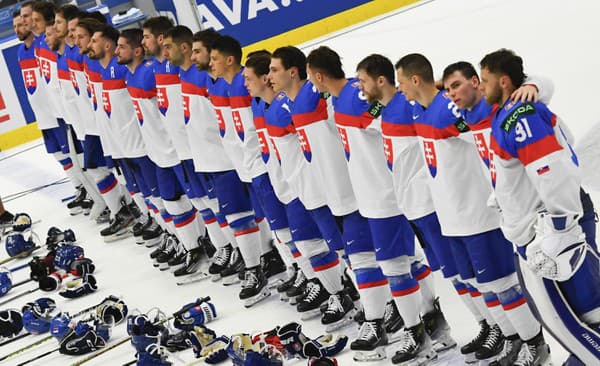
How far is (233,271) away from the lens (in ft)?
29.5

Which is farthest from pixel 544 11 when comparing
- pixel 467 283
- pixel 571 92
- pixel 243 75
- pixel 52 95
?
pixel 467 283

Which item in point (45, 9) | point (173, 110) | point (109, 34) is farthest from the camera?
point (45, 9)

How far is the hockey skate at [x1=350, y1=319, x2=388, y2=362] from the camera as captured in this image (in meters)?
6.84

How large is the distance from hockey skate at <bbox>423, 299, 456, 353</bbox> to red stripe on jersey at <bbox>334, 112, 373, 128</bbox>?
1166mm

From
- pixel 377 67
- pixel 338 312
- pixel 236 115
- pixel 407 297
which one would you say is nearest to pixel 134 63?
pixel 236 115

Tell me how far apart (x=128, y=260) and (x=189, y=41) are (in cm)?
259

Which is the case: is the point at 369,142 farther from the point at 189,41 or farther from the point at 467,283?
the point at 189,41

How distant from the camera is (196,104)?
27.9ft

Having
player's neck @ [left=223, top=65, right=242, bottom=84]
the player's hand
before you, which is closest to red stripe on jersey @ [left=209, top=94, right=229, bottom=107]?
player's neck @ [left=223, top=65, right=242, bottom=84]

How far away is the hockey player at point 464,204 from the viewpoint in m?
5.91

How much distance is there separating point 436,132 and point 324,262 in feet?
6.14

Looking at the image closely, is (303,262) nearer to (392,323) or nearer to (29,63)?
(392,323)

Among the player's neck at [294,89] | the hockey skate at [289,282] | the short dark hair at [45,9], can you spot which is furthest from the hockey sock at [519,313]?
the short dark hair at [45,9]

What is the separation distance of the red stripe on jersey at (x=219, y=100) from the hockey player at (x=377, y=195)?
1.43 metres
